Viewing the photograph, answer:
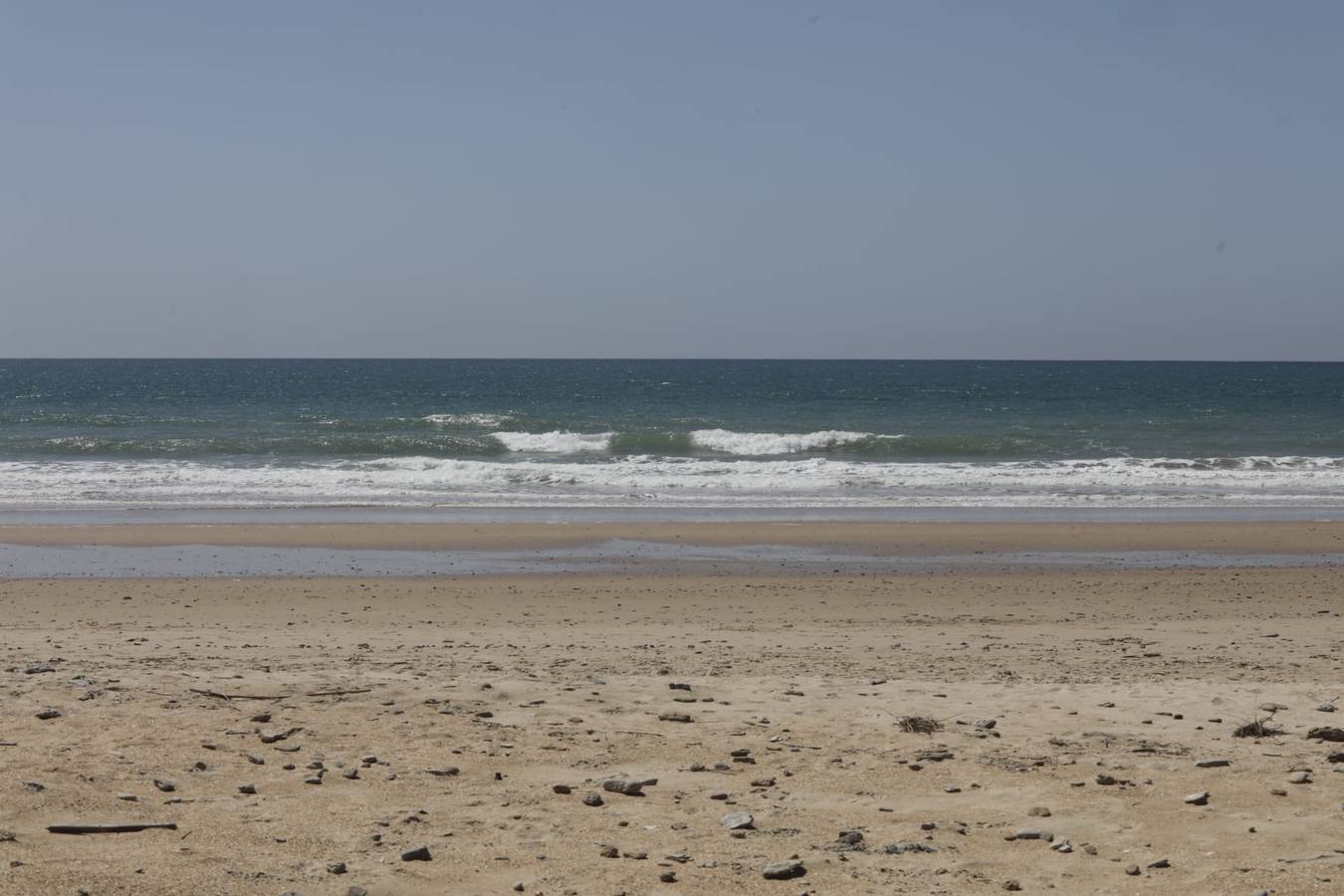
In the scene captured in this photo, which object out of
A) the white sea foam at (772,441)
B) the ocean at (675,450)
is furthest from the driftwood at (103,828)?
the white sea foam at (772,441)

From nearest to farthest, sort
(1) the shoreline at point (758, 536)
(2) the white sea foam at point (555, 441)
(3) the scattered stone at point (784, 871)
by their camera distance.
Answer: (3) the scattered stone at point (784, 871), (1) the shoreline at point (758, 536), (2) the white sea foam at point (555, 441)

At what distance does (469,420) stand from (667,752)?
4146 centimetres

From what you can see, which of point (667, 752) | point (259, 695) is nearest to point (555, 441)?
point (259, 695)

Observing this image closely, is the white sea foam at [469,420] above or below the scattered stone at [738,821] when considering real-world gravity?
above

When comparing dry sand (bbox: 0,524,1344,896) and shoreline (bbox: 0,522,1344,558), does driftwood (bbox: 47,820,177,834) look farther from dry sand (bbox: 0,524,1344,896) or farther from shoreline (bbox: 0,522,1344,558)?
shoreline (bbox: 0,522,1344,558)

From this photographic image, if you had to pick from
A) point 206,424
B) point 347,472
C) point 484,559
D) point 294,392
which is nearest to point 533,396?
point 294,392

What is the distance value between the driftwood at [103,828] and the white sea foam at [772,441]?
3358 cm

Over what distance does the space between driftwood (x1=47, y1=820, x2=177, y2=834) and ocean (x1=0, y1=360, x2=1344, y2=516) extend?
1719 centimetres

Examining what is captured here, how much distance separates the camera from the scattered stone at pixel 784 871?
14.7 feet

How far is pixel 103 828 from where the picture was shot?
4.79 m

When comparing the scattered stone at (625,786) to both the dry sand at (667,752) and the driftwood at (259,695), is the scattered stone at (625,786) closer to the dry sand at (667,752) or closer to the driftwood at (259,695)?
the dry sand at (667,752)

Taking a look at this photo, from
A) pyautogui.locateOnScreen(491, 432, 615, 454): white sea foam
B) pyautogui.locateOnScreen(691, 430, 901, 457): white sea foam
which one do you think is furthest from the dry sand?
pyautogui.locateOnScreen(691, 430, 901, 457): white sea foam

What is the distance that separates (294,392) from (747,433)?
39.4 meters

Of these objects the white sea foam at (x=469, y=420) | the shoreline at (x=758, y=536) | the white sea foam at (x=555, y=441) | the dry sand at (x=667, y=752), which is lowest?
the shoreline at (x=758, y=536)
